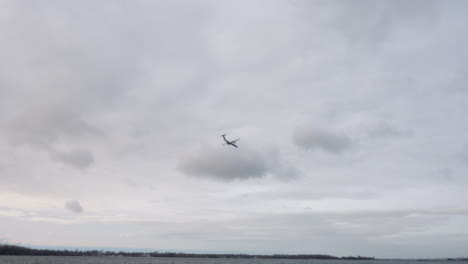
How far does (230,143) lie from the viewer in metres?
68.4
